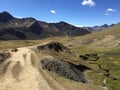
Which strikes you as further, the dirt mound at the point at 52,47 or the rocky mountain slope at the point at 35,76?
the dirt mound at the point at 52,47

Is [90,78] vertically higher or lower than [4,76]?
lower

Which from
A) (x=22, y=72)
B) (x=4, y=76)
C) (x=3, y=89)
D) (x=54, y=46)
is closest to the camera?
(x=3, y=89)

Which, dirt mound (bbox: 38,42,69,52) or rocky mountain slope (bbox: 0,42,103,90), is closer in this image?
rocky mountain slope (bbox: 0,42,103,90)

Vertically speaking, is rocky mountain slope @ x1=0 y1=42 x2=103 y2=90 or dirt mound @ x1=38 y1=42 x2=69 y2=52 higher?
dirt mound @ x1=38 y1=42 x2=69 y2=52

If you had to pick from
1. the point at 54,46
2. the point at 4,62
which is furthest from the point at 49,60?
the point at 54,46

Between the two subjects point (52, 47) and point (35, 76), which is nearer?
point (35, 76)

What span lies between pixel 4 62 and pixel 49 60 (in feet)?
53.6

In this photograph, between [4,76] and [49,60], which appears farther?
[49,60]

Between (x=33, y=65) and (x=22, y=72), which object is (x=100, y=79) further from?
(x=22, y=72)

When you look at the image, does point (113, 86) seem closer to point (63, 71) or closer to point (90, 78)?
point (90, 78)

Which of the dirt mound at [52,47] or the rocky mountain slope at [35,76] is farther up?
the dirt mound at [52,47]

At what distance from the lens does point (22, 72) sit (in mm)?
65062

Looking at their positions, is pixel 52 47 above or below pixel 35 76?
above

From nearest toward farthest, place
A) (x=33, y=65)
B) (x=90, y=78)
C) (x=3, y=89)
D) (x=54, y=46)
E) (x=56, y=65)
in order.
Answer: (x=3, y=89)
(x=33, y=65)
(x=56, y=65)
(x=90, y=78)
(x=54, y=46)
